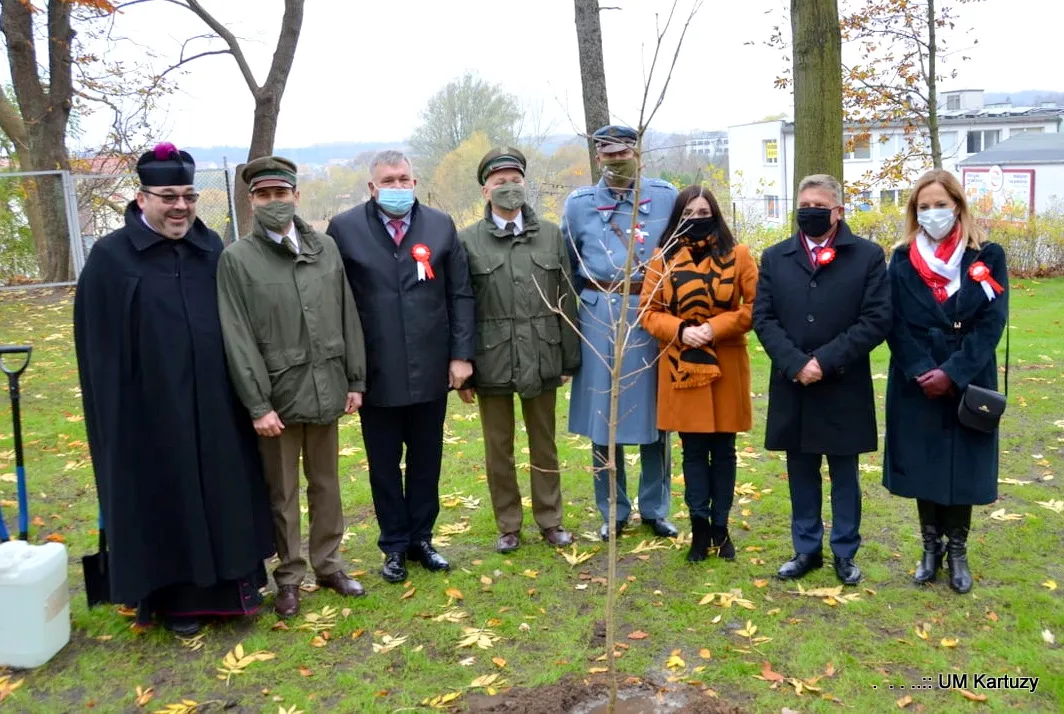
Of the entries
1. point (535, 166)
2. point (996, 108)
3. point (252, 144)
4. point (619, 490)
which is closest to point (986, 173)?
point (996, 108)

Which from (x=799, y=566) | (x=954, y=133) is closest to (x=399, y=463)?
(x=799, y=566)

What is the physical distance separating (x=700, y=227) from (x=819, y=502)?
1.61 metres

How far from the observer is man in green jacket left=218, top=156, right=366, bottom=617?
4.41m

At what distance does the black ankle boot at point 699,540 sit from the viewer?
518 cm

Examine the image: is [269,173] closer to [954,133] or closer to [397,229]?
[397,229]

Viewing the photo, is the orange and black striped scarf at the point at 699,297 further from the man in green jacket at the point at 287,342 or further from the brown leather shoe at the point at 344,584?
the brown leather shoe at the point at 344,584

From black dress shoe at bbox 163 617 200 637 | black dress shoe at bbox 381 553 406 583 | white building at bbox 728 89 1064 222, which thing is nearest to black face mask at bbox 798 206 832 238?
black dress shoe at bbox 381 553 406 583

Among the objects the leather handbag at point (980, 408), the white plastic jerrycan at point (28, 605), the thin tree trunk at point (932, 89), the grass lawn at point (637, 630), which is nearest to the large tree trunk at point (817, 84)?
the grass lawn at point (637, 630)

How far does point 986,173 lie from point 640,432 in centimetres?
3658

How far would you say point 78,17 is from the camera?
734 inches

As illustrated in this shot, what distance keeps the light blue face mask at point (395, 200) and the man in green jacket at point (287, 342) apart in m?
0.36

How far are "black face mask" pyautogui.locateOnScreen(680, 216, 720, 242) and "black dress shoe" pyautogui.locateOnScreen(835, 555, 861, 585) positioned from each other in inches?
73.8

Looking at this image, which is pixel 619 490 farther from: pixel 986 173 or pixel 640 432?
pixel 986 173

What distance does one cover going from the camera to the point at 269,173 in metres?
4.51
